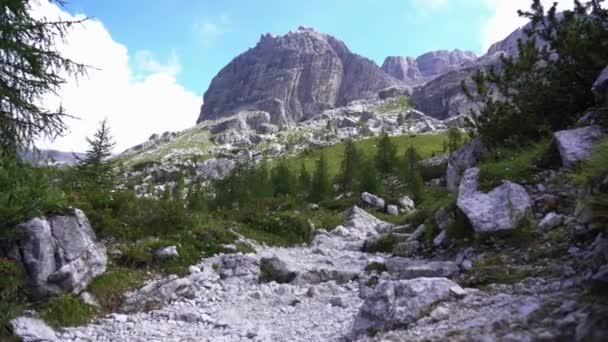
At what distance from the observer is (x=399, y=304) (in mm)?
5977

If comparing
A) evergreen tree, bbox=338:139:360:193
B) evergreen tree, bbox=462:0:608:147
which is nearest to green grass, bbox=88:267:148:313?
evergreen tree, bbox=462:0:608:147

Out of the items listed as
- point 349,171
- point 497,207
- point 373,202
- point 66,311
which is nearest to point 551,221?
point 497,207

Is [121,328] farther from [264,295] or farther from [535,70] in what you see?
[535,70]

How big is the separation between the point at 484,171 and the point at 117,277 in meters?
9.72

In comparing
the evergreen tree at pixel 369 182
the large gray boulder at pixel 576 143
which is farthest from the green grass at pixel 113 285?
the evergreen tree at pixel 369 182

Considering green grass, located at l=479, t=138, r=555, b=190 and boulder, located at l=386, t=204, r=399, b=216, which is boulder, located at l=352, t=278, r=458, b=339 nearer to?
green grass, located at l=479, t=138, r=555, b=190

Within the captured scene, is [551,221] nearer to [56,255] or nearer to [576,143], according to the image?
[576,143]

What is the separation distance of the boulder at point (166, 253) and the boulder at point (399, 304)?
732 centimetres

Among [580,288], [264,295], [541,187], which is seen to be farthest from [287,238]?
[580,288]

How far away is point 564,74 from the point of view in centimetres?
1287

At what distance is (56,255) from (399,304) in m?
7.26

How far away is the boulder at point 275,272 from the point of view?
11.0 metres

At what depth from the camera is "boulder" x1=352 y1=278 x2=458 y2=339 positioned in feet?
19.0

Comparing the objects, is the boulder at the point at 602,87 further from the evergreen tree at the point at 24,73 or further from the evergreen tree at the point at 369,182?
the evergreen tree at the point at 369,182
